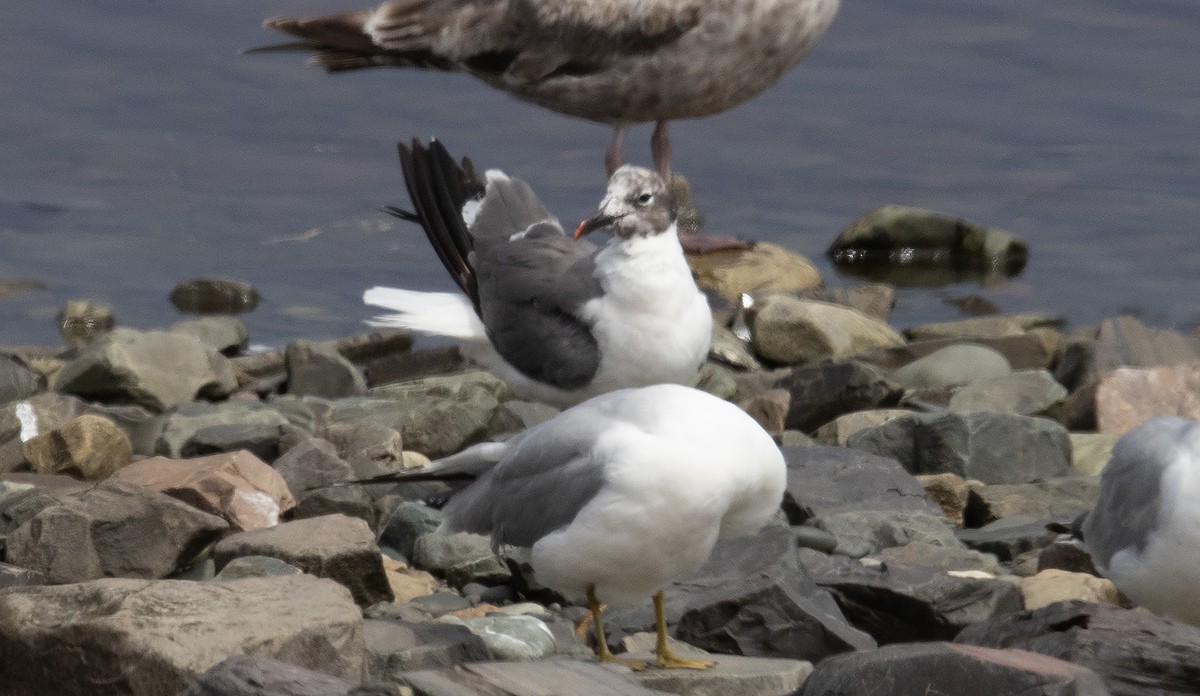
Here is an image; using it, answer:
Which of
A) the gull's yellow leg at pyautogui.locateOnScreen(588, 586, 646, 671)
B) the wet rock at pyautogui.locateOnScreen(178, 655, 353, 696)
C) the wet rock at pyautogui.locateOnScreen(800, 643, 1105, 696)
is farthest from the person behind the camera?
the gull's yellow leg at pyautogui.locateOnScreen(588, 586, 646, 671)

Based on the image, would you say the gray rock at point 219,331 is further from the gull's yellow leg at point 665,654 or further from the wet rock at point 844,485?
the gull's yellow leg at point 665,654

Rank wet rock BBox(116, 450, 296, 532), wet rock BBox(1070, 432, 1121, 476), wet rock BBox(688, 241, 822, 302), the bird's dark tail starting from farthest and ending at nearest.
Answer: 1. wet rock BBox(688, 241, 822, 302)
2. the bird's dark tail
3. wet rock BBox(1070, 432, 1121, 476)
4. wet rock BBox(116, 450, 296, 532)

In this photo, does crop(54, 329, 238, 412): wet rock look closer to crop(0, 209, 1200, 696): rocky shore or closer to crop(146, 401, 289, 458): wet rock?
crop(0, 209, 1200, 696): rocky shore

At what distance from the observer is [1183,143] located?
45.7ft

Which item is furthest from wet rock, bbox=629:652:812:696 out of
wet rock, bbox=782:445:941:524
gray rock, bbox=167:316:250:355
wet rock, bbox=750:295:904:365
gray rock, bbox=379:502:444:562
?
gray rock, bbox=167:316:250:355

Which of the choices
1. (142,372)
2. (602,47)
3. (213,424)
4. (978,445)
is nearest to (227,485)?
(213,424)

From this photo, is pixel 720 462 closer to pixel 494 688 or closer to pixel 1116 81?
pixel 494 688

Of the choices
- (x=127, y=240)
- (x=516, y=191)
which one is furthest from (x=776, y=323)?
(x=127, y=240)

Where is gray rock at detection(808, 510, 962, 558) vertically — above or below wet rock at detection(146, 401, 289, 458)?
above

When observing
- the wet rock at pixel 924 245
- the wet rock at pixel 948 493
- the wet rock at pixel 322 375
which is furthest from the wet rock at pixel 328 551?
the wet rock at pixel 924 245

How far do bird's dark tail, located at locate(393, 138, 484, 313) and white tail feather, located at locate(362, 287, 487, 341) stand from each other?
7 cm

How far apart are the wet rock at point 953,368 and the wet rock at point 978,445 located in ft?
5.05

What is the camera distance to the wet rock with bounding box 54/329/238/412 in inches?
314

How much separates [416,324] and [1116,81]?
30.1ft
